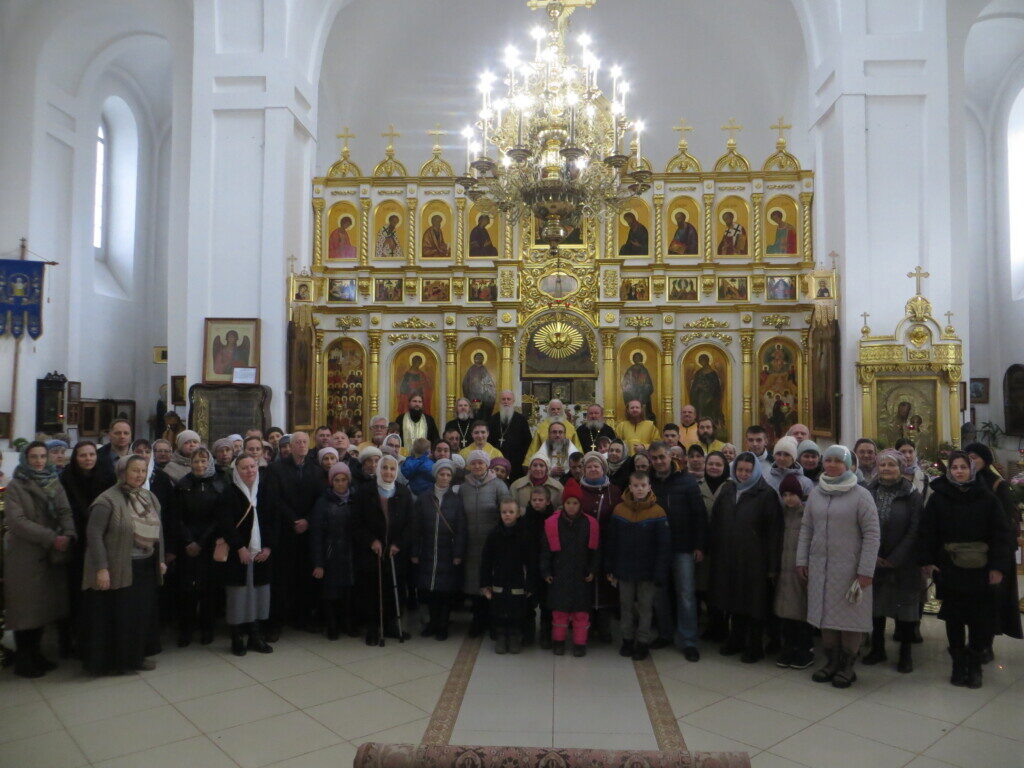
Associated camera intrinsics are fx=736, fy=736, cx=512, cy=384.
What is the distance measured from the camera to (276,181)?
10867 millimetres

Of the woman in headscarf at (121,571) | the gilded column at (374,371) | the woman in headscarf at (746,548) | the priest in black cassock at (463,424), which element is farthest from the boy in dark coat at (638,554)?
the gilded column at (374,371)

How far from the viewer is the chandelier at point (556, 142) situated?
793 centimetres

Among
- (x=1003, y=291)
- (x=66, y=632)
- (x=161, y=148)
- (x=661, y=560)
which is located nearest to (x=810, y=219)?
(x=1003, y=291)

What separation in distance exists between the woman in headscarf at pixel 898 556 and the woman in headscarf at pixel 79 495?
542 centimetres

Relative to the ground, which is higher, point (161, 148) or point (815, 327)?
point (161, 148)

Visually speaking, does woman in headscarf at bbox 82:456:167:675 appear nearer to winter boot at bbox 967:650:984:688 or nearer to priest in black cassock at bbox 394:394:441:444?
A: priest in black cassock at bbox 394:394:441:444

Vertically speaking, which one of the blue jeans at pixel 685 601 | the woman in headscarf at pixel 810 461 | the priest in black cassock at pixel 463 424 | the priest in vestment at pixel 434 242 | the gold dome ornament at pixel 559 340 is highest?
the priest in vestment at pixel 434 242

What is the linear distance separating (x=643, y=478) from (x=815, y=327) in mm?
6450

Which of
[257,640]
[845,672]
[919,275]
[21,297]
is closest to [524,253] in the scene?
[919,275]

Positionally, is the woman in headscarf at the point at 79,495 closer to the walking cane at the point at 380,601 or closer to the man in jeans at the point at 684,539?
the walking cane at the point at 380,601

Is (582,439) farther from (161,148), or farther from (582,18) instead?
(161,148)

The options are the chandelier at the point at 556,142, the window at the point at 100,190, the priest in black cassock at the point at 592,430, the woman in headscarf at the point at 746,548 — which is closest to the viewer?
the woman in headscarf at the point at 746,548

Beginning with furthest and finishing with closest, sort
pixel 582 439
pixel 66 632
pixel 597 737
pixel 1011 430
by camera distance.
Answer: pixel 1011 430 → pixel 582 439 → pixel 66 632 → pixel 597 737

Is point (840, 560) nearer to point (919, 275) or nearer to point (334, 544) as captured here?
point (334, 544)
